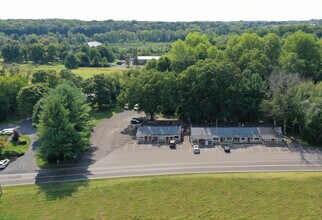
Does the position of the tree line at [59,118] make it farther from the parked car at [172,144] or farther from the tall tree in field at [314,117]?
the tall tree in field at [314,117]

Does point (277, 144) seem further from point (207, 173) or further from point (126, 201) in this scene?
point (126, 201)

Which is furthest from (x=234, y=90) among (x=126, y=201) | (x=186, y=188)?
(x=126, y=201)

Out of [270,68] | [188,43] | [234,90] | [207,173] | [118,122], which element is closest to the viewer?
[207,173]

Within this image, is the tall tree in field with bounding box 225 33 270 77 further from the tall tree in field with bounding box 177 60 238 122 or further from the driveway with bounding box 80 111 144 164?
the driveway with bounding box 80 111 144 164

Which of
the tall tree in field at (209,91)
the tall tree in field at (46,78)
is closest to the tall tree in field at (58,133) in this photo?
the tall tree in field at (209,91)

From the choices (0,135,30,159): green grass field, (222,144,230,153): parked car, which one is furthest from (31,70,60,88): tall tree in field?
(222,144,230,153): parked car
